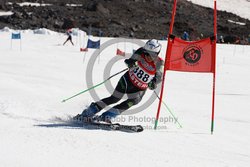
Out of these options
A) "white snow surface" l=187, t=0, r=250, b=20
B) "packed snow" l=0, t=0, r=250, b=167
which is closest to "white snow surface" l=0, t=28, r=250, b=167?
"packed snow" l=0, t=0, r=250, b=167

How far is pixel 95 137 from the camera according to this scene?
19.1 ft

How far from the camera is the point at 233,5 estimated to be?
65.6 m

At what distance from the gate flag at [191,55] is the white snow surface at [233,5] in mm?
56740

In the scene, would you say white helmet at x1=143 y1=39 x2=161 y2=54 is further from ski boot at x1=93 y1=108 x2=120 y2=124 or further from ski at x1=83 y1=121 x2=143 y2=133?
ski at x1=83 y1=121 x2=143 y2=133

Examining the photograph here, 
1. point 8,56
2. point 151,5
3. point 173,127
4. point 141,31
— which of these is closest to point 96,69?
point 8,56

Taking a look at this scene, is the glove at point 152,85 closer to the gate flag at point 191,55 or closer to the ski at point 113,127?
the gate flag at point 191,55

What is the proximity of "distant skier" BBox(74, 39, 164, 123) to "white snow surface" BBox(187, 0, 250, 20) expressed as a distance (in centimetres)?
5706

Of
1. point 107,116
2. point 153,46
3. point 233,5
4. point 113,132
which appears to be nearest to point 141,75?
point 153,46

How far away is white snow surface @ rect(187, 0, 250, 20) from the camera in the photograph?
6253 centimetres

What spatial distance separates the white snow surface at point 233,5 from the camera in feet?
205

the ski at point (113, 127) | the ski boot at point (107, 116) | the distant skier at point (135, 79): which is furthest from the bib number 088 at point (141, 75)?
the ski at point (113, 127)

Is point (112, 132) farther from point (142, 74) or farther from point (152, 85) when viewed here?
point (142, 74)

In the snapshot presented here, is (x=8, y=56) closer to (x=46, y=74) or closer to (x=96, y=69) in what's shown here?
(x=96, y=69)

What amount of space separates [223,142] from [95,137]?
2253 mm
